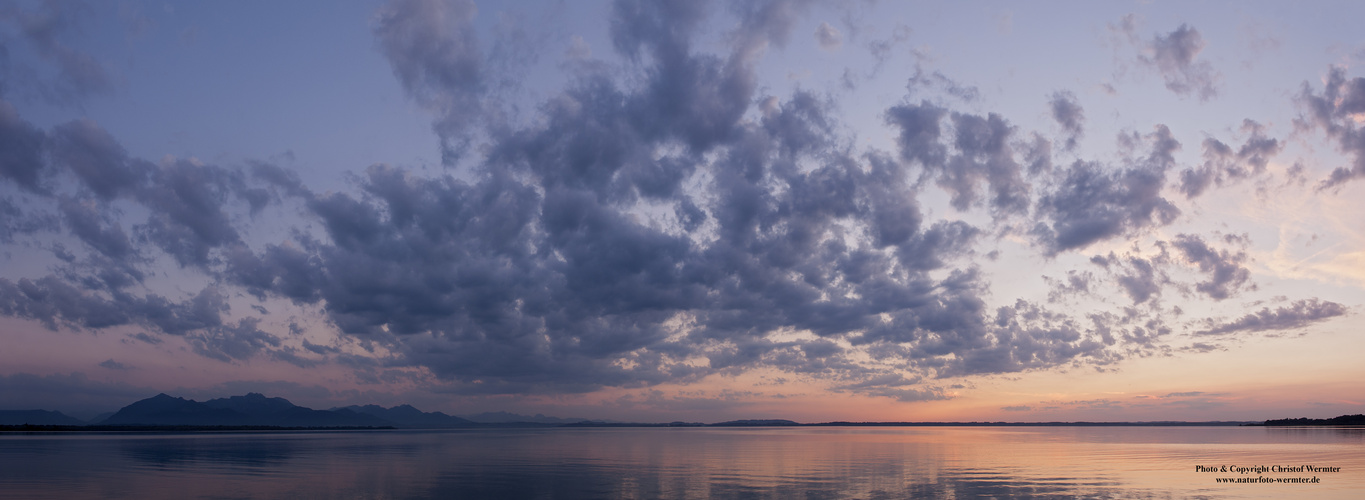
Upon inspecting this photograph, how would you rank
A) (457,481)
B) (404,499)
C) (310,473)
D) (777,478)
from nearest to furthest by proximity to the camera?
(404,499) → (457,481) → (777,478) → (310,473)

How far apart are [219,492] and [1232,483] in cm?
6154

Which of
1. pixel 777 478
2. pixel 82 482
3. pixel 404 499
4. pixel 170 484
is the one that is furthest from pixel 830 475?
pixel 82 482

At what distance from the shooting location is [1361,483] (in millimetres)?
43344

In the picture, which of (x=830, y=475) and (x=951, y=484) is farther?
(x=830, y=475)

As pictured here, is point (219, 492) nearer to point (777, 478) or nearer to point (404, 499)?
point (404, 499)

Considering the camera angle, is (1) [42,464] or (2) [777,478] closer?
(2) [777,478]

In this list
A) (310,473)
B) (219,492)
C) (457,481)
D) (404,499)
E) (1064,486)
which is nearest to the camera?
(404,499)

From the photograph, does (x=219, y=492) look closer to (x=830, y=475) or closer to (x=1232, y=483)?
(x=830, y=475)

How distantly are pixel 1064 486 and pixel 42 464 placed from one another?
3193 inches

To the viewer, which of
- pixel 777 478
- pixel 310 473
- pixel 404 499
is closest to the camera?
pixel 404 499

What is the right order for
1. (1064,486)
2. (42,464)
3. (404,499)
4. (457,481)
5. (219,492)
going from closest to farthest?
(404,499), (219,492), (1064,486), (457,481), (42,464)

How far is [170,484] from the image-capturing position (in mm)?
43438

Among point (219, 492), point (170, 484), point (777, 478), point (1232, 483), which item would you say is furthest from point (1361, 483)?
point (170, 484)

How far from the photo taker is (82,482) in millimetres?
44031
